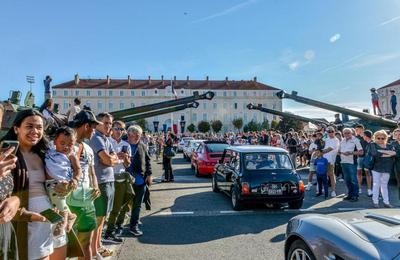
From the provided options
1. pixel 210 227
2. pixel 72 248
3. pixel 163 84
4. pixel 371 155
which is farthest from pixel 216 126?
pixel 72 248

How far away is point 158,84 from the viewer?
367 feet

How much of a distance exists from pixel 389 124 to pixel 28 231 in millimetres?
14417

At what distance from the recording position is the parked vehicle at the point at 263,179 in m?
8.11

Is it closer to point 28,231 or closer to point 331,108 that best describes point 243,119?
point 331,108

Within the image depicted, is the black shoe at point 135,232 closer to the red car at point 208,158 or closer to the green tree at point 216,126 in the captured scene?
the red car at point 208,158

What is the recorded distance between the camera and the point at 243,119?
374 ft

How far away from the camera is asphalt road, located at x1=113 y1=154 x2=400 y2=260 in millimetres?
5367

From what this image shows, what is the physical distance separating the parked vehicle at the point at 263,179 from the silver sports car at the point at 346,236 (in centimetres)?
424

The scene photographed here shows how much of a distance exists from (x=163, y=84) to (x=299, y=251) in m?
110

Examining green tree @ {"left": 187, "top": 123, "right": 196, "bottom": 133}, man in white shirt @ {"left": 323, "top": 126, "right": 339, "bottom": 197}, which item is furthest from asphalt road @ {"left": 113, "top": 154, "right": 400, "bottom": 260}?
green tree @ {"left": 187, "top": 123, "right": 196, "bottom": 133}

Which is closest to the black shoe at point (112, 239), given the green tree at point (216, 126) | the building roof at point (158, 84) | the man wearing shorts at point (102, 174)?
the man wearing shorts at point (102, 174)

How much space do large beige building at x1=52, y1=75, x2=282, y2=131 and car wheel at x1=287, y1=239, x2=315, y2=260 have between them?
102 meters

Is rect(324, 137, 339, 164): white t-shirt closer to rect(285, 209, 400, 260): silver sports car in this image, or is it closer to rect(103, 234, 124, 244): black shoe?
rect(103, 234, 124, 244): black shoe

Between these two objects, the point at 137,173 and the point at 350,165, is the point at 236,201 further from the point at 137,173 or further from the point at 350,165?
the point at 350,165
